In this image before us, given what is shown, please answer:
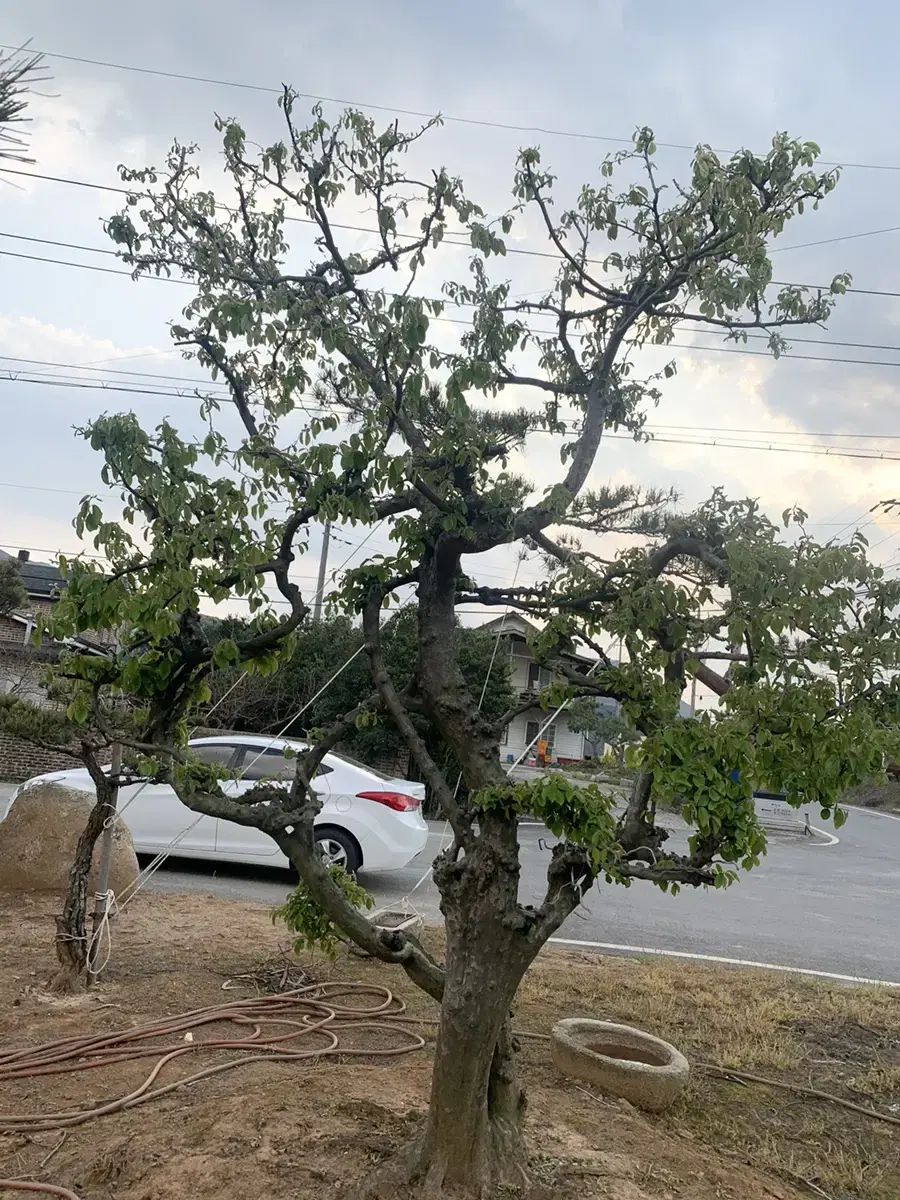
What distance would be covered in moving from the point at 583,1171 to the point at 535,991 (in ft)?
8.95

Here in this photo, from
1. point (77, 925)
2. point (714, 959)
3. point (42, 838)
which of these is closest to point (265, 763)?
point (42, 838)

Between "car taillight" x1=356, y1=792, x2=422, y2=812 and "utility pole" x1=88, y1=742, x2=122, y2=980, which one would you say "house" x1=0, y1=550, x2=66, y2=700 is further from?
"utility pole" x1=88, y1=742, x2=122, y2=980

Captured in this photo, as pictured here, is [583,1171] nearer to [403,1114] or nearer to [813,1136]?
[403,1114]

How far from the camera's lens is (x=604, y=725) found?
60.7 feet

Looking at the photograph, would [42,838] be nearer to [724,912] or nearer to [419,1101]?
[419,1101]

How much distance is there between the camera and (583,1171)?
333cm

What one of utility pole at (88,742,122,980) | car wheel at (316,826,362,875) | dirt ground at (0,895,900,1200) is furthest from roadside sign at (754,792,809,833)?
utility pole at (88,742,122,980)

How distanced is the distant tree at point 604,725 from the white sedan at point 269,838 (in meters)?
2.08

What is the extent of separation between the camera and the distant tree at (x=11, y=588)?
17.0 meters

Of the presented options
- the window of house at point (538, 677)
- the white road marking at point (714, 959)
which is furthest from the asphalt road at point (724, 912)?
the window of house at point (538, 677)

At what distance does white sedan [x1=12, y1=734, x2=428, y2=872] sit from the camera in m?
9.21

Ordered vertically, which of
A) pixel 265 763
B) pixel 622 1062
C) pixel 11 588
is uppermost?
pixel 11 588

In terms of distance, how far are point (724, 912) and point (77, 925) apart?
715cm

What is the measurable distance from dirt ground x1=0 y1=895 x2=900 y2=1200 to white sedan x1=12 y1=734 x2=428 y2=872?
2583 millimetres
